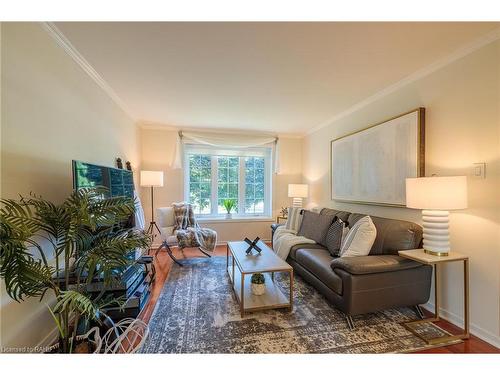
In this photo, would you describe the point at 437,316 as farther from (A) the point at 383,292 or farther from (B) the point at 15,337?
(B) the point at 15,337

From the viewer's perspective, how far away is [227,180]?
183 inches

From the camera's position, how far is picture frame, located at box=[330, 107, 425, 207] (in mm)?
2189

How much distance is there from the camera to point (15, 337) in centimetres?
130

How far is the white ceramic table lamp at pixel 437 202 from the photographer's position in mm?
1583

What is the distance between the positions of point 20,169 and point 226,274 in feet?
7.74

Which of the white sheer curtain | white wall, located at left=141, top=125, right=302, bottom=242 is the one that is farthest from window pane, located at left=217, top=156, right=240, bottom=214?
white wall, located at left=141, top=125, right=302, bottom=242

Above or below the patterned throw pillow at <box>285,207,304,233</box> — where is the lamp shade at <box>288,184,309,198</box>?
above

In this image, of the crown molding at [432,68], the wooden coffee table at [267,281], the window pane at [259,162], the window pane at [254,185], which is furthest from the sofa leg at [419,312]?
the window pane at [259,162]

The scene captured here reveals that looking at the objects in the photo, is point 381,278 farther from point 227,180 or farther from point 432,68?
point 227,180

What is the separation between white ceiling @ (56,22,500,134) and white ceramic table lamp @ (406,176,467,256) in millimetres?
1121

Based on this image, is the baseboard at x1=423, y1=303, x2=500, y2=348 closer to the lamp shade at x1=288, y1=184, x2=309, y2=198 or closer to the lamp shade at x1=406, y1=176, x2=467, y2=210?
the lamp shade at x1=406, y1=176, x2=467, y2=210

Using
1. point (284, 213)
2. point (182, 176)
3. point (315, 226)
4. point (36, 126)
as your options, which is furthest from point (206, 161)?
point (36, 126)
